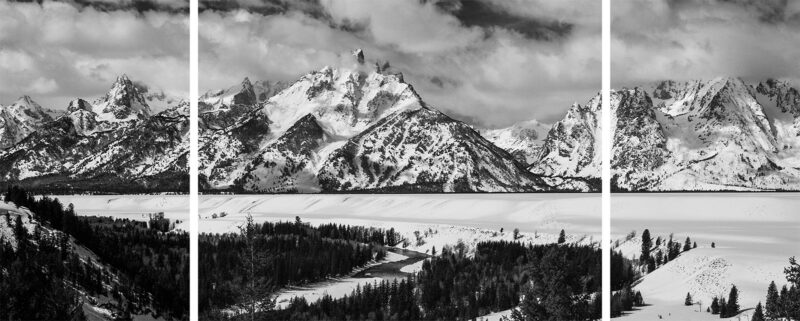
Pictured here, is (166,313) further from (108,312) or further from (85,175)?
(85,175)

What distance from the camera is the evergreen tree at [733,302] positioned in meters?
24.3

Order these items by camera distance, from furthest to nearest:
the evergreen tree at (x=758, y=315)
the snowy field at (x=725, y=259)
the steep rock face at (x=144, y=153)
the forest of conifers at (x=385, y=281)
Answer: the steep rock face at (x=144, y=153), the snowy field at (x=725, y=259), the evergreen tree at (x=758, y=315), the forest of conifers at (x=385, y=281)

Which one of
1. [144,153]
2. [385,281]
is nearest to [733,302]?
[385,281]

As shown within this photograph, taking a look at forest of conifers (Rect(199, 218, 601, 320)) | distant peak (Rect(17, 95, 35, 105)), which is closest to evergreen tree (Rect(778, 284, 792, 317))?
forest of conifers (Rect(199, 218, 601, 320))

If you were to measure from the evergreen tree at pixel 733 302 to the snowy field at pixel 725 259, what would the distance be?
176 mm

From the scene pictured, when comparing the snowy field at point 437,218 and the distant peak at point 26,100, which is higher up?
the distant peak at point 26,100

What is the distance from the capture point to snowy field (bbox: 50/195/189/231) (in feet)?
148

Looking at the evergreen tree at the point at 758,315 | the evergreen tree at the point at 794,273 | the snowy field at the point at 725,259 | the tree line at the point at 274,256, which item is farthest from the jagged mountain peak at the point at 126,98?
the evergreen tree at the point at 758,315

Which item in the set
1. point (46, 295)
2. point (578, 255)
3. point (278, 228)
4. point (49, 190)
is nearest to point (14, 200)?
point (49, 190)

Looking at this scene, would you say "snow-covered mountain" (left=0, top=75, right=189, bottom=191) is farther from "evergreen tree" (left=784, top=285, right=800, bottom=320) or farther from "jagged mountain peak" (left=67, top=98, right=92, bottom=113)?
"evergreen tree" (left=784, top=285, right=800, bottom=320)

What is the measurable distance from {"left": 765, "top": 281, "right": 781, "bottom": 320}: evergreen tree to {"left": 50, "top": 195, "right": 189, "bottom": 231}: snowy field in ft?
102

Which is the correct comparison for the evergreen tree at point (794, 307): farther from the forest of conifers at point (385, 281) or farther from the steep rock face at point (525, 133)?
the steep rock face at point (525, 133)

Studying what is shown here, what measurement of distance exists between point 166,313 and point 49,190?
19.6m

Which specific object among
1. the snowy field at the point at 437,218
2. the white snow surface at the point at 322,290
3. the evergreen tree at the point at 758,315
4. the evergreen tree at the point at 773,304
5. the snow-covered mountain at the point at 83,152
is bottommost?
the white snow surface at the point at 322,290
